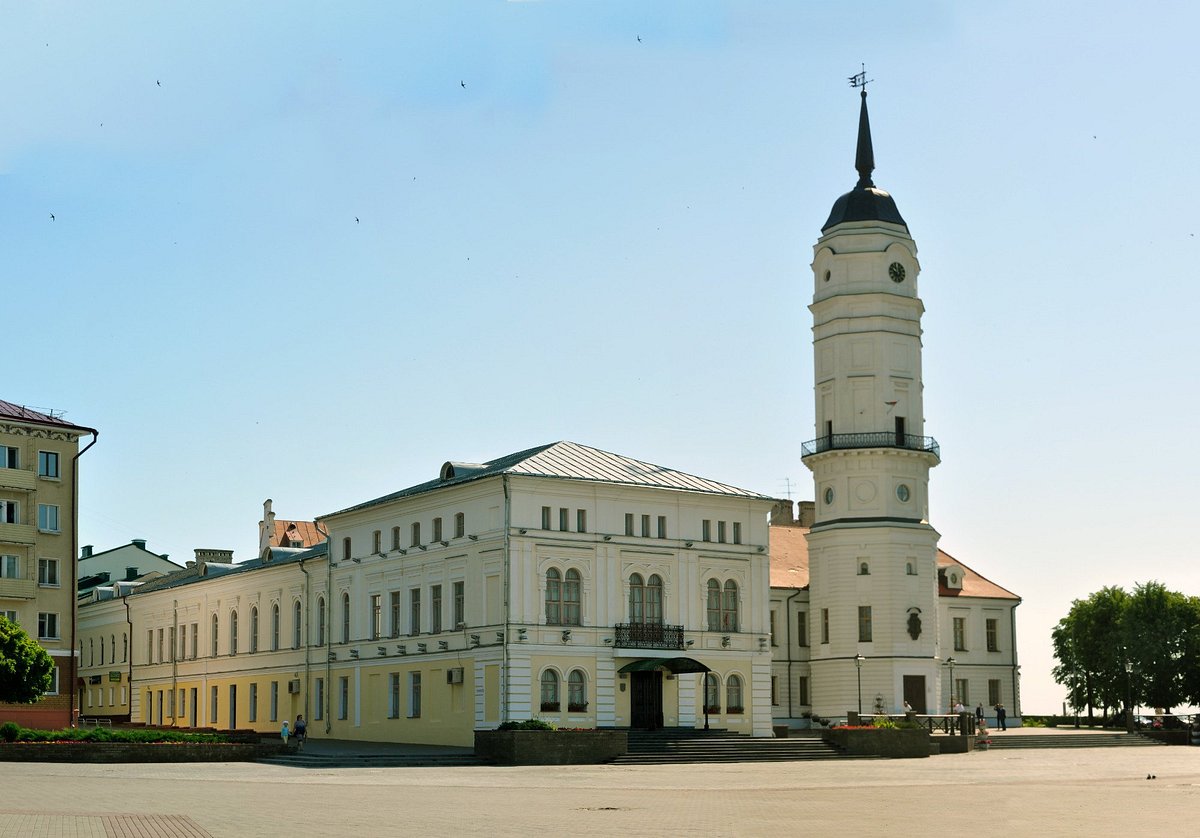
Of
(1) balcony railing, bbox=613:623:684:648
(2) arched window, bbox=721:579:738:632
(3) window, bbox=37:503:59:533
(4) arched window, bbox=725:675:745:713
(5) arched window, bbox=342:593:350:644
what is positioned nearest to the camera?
(1) balcony railing, bbox=613:623:684:648

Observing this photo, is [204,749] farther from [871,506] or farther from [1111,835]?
[871,506]

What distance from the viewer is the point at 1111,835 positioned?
71.9 feet

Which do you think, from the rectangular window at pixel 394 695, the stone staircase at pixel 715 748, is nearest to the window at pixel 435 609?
the rectangular window at pixel 394 695

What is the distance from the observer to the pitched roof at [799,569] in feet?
260

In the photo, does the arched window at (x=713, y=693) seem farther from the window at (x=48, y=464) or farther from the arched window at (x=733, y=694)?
the window at (x=48, y=464)

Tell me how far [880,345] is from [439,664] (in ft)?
90.0

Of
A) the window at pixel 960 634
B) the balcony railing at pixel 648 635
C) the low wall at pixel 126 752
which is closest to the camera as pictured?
the low wall at pixel 126 752

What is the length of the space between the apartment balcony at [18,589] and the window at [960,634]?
1780 inches

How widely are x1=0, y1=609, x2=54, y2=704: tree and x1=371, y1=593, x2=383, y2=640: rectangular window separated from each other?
1361 cm

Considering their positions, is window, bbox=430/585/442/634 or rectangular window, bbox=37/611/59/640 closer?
window, bbox=430/585/442/634

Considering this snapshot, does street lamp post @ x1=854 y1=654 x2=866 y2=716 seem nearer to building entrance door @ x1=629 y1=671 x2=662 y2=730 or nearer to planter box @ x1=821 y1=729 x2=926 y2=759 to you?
planter box @ x1=821 y1=729 x2=926 y2=759

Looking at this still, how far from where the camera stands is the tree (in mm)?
50312

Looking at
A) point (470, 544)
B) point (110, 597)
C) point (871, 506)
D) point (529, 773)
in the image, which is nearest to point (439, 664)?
point (470, 544)

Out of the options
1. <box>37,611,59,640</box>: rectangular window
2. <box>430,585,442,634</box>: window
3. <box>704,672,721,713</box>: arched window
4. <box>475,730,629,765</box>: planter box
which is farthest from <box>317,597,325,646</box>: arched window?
<box>475,730,629,765</box>: planter box
